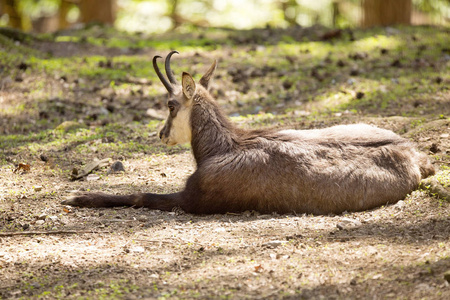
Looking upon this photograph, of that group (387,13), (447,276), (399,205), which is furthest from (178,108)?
(387,13)

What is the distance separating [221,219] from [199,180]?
46cm

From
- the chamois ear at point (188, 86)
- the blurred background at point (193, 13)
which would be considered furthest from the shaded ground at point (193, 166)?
the blurred background at point (193, 13)

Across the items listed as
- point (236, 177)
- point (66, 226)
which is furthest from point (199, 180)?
point (66, 226)

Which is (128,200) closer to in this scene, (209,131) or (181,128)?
(181,128)

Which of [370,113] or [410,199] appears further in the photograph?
[370,113]

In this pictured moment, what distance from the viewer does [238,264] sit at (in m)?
4.04

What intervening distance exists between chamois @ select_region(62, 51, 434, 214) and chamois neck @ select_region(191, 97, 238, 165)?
1 cm

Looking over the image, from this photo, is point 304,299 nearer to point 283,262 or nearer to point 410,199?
point 283,262

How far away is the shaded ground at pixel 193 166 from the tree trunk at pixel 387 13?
778 millimetres

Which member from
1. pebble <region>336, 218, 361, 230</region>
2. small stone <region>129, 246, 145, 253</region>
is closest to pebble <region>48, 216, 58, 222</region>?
small stone <region>129, 246, 145, 253</region>

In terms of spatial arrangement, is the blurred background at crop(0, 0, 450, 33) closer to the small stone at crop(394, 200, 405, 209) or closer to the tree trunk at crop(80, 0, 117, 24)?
the tree trunk at crop(80, 0, 117, 24)

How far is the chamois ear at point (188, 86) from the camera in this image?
18.5 ft

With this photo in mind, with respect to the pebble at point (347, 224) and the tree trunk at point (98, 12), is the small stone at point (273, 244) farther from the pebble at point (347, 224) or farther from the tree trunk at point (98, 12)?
the tree trunk at point (98, 12)

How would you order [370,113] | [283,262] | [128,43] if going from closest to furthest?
[283,262] → [370,113] → [128,43]
